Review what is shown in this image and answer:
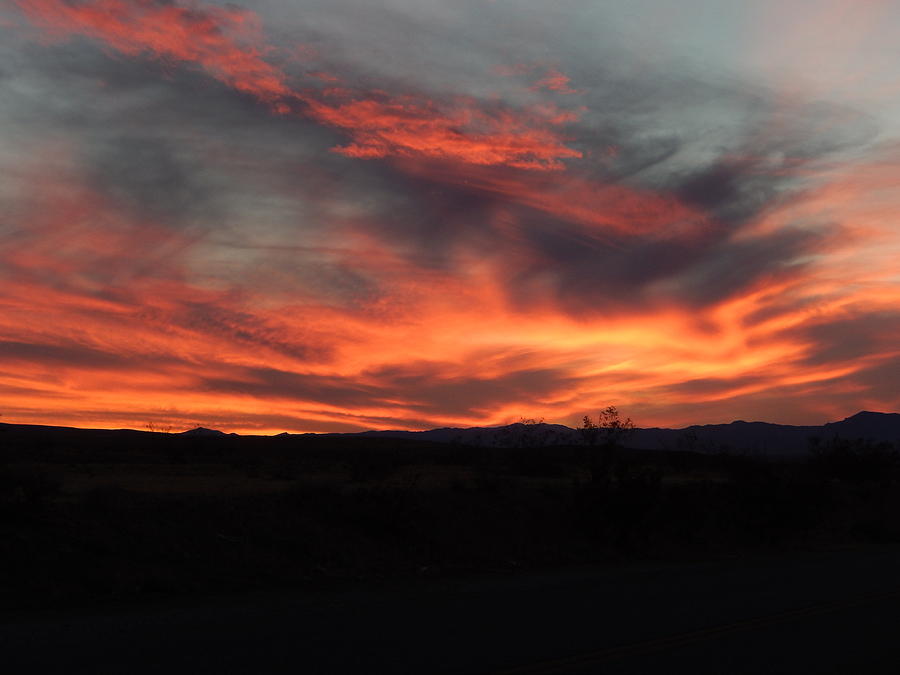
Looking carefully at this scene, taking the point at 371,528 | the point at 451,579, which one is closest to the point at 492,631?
the point at 451,579

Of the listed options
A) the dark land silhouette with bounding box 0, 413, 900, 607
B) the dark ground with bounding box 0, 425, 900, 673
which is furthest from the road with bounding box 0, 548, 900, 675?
the dark land silhouette with bounding box 0, 413, 900, 607

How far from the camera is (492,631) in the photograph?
11281mm

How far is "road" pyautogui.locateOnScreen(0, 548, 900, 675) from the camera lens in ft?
30.9

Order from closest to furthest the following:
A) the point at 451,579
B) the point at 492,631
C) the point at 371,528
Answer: the point at 492,631 → the point at 451,579 → the point at 371,528

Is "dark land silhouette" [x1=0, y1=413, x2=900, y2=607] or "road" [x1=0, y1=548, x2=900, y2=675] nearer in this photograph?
"road" [x1=0, y1=548, x2=900, y2=675]

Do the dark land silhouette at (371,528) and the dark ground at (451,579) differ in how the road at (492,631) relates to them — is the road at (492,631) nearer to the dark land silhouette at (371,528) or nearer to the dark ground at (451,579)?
the dark ground at (451,579)

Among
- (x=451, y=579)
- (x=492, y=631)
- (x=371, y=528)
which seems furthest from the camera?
(x=371, y=528)

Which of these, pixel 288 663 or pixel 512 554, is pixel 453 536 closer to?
pixel 512 554

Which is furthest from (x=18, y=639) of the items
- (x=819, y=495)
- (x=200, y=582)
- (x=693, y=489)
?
(x=819, y=495)

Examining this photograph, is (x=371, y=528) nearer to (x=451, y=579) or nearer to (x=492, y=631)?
(x=451, y=579)

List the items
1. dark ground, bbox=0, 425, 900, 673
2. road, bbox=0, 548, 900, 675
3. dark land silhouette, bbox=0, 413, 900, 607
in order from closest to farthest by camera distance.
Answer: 1. road, bbox=0, 548, 900, 675
2. dark ground, bbox=0, 425, 900, 673
3. dark land silhouette, bbox=0, 413, 900, 607

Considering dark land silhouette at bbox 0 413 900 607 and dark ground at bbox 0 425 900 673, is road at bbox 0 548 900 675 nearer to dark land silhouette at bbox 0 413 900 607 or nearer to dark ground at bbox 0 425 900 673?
dark ground at bbox 0 425 900 673

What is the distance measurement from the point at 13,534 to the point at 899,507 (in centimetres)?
3654

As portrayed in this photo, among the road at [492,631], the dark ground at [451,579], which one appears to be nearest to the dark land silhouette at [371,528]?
the dark ground at [451,579]
